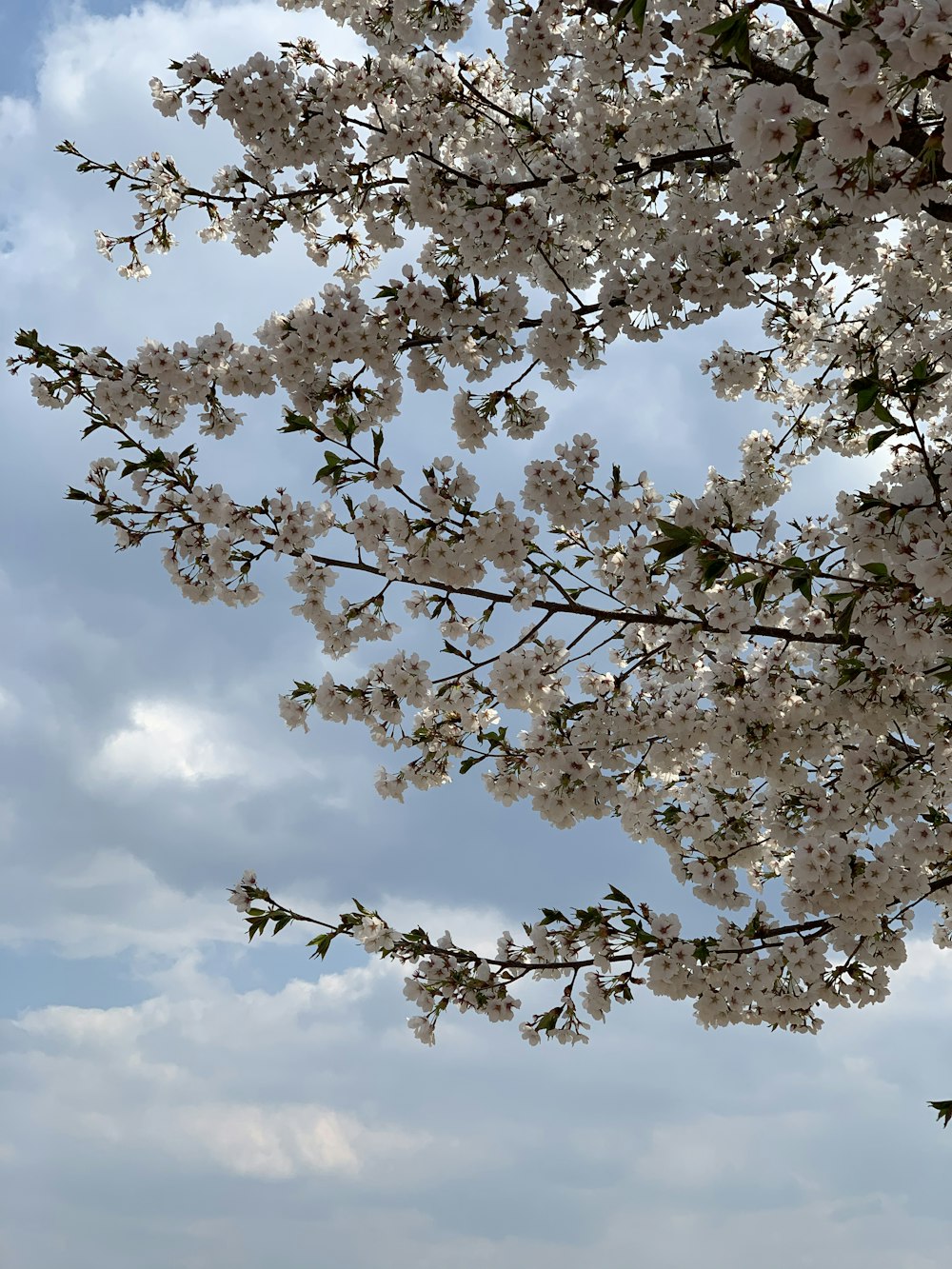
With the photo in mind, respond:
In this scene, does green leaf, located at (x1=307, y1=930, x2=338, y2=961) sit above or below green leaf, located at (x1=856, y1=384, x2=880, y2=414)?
below

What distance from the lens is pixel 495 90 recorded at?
883 cm

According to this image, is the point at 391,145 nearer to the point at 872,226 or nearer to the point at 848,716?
the point at 872,226

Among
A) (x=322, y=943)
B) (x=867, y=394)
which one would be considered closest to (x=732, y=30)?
(x=867, y=394)

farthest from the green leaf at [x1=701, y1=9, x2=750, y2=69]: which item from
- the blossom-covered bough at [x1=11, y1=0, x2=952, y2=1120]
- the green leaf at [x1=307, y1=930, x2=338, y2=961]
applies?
the green leaf at [x1=307, y1=930, x2=338, y2=961]

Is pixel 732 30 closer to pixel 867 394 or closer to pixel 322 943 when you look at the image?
pixel 867 394

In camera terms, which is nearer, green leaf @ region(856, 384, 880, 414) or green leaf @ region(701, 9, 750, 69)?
green leaf @ region(701, 9, 750, 69)

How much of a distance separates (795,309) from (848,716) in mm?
3649

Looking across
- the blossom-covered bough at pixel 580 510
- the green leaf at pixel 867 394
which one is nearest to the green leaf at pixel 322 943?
the blossom-covered bough at pixel 580 510

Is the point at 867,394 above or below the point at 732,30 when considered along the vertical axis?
below

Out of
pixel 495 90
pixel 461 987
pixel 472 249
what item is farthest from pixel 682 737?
pixel 495 90

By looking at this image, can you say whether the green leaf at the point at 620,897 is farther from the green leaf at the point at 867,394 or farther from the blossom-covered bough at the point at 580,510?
the green leaf at the point at 867,394

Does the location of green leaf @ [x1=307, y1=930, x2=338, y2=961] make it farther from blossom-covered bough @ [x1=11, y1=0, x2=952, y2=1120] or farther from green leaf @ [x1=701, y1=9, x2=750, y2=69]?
green leaf @ [x1=701, y1=9, x2=750, y2=69]

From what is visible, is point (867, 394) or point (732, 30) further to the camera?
point (867, 394)

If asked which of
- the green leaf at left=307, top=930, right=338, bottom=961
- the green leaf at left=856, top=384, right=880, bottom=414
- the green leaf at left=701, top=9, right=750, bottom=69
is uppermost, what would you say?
the green leaf at left=701, top=9, right=750, bottom=69
